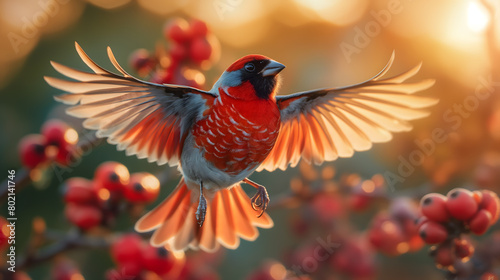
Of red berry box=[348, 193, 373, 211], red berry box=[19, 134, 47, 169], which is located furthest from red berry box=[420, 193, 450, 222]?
red berry box=[19, 134, 47, 169]

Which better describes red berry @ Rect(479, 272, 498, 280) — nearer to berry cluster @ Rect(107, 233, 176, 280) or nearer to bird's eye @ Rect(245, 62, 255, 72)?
bird's eye @ Rect(245, 62, 255, 72)

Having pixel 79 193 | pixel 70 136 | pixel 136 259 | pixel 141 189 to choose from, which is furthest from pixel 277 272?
pixel 70 136

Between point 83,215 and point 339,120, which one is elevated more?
point 339,120

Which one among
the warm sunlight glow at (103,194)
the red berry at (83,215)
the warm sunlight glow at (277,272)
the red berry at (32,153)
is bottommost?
the warm sunlight glow at (277,272)

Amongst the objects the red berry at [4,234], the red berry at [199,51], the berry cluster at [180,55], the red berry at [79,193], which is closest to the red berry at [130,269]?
the red berry at [79,193]

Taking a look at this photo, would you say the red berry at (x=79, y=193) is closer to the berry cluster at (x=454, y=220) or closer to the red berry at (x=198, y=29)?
the red berry at (x=198, y=29)

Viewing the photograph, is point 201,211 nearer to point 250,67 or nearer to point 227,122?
point 227,122

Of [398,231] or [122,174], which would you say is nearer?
[122,174]

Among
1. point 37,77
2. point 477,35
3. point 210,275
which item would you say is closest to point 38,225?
point 210,275
